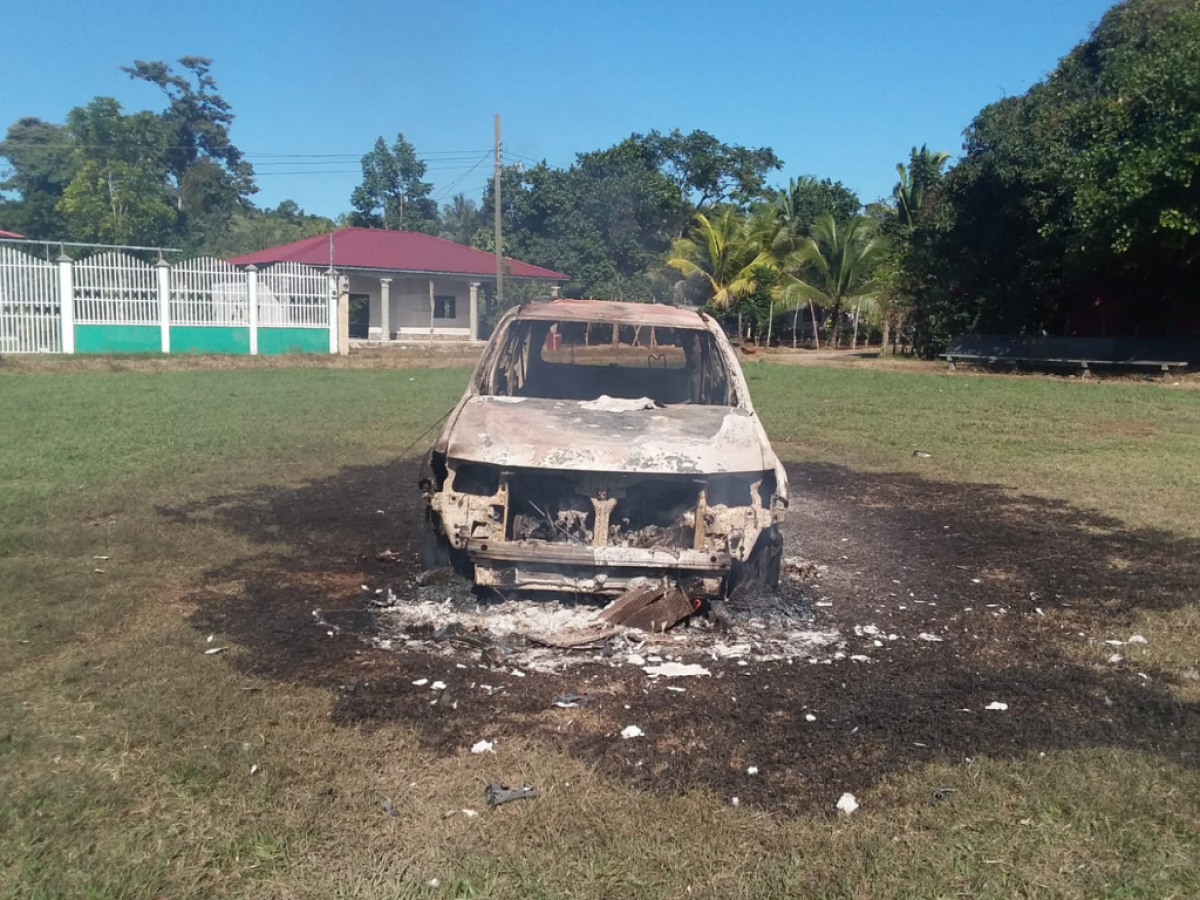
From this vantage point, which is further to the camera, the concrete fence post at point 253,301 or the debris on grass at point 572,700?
the concrete fence post at point 253,301

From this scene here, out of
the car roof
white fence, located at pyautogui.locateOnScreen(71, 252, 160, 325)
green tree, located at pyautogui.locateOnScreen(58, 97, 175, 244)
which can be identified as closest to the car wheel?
the car roof

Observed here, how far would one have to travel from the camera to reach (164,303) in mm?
24062

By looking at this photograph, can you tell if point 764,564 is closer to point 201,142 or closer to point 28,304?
point 28,304

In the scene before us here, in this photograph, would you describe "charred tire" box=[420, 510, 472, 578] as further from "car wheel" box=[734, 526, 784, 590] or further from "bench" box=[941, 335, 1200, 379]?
"bench" box=[941, 335, 1200, 379]

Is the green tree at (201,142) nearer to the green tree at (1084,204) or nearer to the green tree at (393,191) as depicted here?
the green tree at (393,191)

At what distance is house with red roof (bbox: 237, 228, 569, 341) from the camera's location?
113 ft

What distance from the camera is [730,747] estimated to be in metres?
3.85

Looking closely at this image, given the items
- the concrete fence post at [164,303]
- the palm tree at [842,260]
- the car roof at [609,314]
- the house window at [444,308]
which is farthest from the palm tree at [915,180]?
the car roof at [609,314]

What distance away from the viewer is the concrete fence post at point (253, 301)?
25.1 metres

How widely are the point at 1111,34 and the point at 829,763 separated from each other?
35.6 meters

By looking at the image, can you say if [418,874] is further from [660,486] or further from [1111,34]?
[1111,34]

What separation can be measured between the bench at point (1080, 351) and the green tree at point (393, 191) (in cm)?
3415

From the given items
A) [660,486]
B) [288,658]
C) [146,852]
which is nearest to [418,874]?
[146,852]

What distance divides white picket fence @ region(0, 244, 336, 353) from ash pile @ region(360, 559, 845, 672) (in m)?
20.8
